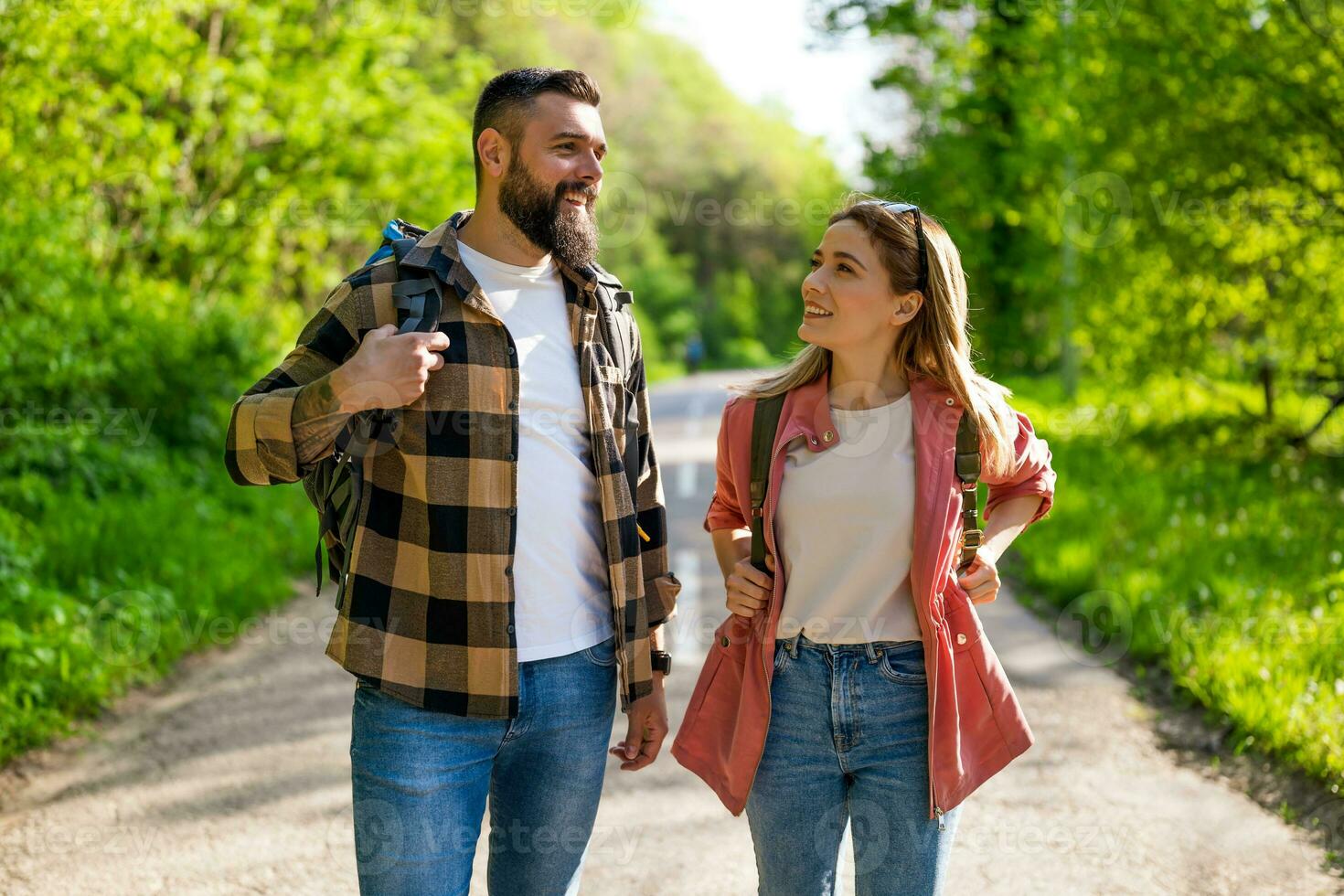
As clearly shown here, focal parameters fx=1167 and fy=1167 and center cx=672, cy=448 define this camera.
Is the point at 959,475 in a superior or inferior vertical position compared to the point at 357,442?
inferior

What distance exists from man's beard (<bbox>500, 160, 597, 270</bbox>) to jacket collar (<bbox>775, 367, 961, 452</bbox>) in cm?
62

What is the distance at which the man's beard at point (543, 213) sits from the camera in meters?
2.64

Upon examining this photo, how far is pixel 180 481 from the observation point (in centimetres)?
988

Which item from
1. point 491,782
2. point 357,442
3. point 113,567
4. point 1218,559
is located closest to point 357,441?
point 357,442

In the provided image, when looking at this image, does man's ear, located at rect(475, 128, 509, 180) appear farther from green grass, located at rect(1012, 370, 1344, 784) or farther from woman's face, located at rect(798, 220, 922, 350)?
green grass, located at rect(1012, 370, 1344, 784)

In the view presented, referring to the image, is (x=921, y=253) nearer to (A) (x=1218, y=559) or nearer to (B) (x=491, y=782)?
(B) (x=491, y=782)

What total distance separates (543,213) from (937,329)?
0.95 m

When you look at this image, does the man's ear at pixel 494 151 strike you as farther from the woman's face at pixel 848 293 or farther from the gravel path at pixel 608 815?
the gravel path at pixel 608 815

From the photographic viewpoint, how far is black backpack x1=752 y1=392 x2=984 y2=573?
265cm

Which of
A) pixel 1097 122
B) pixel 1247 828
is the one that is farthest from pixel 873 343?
pixel 1097 122

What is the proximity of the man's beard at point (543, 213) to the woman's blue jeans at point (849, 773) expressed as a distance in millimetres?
1036

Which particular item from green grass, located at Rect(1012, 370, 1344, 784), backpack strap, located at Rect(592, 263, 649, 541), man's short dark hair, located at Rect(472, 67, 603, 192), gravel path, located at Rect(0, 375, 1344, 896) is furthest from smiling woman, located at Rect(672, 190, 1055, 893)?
green grass, located at Rect(1012, 370, 1344, 784)

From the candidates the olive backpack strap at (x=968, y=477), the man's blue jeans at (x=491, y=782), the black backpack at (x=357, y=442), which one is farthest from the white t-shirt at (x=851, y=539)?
the black backpack at (x=357, y=442)

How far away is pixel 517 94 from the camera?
2676 mm
